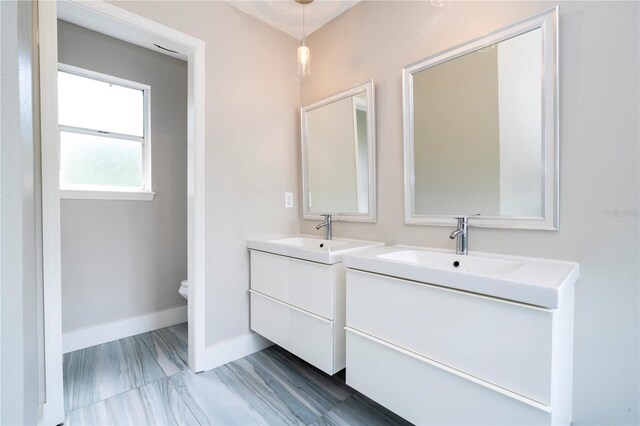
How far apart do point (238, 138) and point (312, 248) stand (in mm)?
978

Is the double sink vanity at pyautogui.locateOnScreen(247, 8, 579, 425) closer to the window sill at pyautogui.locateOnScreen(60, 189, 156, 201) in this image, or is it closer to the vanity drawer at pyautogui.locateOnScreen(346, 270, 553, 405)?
the vanity drawer at pyautogui.locateOnScreen(346, 270, 553, 405)

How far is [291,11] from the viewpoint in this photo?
208cm

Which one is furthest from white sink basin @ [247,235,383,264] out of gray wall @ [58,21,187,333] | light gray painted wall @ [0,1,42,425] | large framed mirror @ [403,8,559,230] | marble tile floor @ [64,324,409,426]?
light gray painted wall @ [0,1,42,425]

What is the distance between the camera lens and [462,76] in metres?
1.51

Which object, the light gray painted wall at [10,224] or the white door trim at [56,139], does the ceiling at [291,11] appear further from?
the light gray painted wall at [10,224]

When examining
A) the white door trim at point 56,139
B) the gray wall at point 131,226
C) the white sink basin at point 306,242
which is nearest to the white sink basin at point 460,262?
the white sink basin at point 306,242

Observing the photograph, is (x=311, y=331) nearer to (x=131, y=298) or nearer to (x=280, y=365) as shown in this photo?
(x=280, y=365)

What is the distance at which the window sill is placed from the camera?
2.17 meters

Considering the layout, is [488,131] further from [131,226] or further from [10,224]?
[131,226]

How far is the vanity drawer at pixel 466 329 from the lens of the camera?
903 mm

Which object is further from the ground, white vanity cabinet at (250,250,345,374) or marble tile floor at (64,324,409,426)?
white vanity cabinet at (250,250,345,374)

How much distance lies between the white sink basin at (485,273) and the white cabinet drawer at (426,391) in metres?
0.32

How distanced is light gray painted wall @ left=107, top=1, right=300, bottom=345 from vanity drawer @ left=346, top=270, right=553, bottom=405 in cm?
107

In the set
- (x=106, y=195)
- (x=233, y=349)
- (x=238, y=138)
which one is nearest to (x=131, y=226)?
(x=106, y=195)
